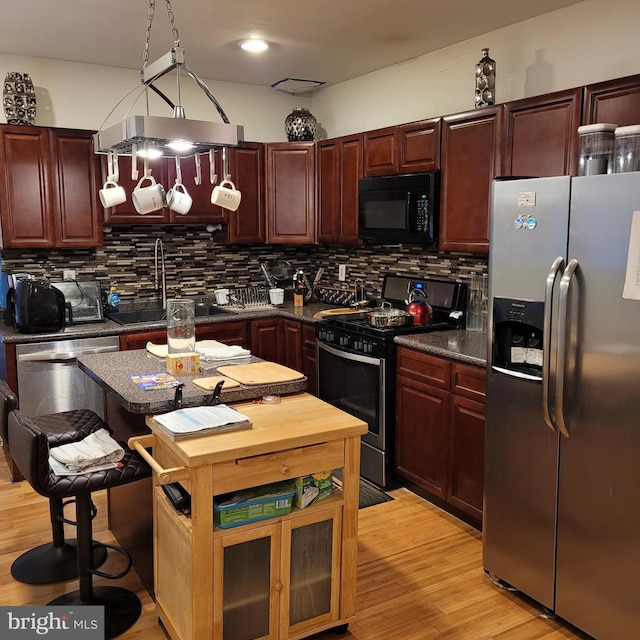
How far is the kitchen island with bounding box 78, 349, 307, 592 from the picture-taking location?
2357 millimetres

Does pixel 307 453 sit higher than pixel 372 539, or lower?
higher

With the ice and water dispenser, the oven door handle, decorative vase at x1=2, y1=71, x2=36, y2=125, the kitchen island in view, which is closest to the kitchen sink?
the oven door handle

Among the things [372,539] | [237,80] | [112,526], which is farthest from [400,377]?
[237,80]

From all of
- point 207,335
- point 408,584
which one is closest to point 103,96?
point 207,335

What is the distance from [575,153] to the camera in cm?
292

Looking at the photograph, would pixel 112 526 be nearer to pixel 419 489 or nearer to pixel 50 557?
pixel 50 557

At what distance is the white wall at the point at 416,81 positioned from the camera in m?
3.14

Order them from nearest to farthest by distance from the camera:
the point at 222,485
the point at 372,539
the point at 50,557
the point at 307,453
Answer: the point at 222,485 < the point at 307,453 < the point at 50,557 < the point at 372,539

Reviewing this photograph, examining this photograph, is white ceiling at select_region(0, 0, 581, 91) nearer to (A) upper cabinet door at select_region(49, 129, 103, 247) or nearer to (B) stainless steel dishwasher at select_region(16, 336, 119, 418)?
(A) upper cabinet door at select_region(49, 129, 103, 247)

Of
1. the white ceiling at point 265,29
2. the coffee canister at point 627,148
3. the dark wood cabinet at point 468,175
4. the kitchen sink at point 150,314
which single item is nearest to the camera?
the coffee canister at point 627,148

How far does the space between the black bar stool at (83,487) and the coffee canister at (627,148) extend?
2053 mm

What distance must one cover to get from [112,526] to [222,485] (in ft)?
4.72

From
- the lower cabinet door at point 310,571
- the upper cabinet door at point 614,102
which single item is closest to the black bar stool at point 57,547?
the lower cabinet door at point 310,571

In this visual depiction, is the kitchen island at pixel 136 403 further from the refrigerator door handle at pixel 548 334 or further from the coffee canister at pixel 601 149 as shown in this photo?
the coffee canister at pixel 601 149
